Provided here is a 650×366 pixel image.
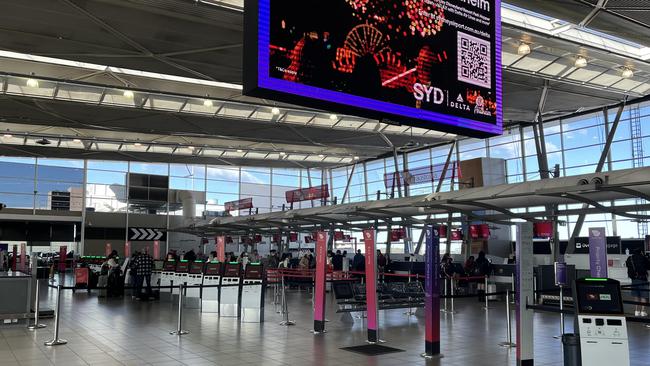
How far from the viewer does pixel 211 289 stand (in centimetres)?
1641

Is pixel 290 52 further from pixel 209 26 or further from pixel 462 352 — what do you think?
pixel 209 26

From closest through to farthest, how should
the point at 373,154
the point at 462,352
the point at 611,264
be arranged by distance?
1. the point at 462,352
2. the point at 611,264
3. the point at 373,154

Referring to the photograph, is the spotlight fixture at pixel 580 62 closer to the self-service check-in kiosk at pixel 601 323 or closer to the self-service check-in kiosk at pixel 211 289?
the self-service check-in kiosk at pixel 211 289

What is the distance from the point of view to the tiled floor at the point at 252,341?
9375 mm

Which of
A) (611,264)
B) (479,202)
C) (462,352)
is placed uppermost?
(479,202)

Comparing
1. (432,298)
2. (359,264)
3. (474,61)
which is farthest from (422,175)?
(474,61)

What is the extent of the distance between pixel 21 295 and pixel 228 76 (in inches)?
364

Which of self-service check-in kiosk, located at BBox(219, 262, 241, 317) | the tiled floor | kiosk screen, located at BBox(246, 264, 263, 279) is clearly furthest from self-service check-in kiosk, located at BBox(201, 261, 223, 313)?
kiosk screen, located at BBox(246, 264, 263, 279)

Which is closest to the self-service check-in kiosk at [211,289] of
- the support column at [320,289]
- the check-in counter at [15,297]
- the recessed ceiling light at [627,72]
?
the support column at [320,289]

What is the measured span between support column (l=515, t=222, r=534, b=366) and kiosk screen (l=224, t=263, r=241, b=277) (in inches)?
357

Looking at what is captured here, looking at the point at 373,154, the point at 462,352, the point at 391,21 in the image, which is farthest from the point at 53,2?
the point at 373,154

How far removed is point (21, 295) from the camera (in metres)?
13.1

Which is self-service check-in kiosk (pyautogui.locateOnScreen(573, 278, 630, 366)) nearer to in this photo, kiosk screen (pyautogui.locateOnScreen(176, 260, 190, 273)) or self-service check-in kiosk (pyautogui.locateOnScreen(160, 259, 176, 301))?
kiosk screen (pyautogui.locateOnScreen(176, 260, 190, 273))

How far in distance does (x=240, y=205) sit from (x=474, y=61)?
33005mm
